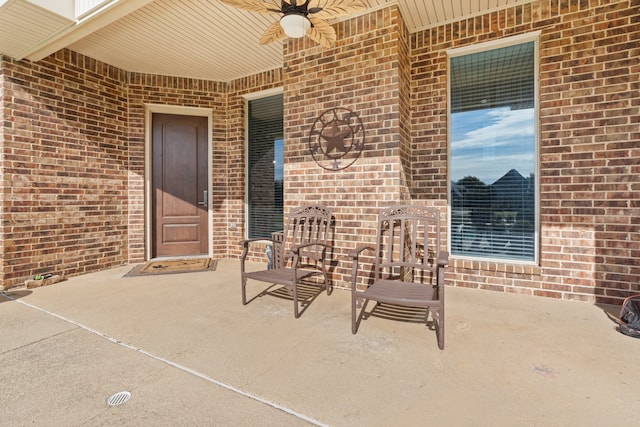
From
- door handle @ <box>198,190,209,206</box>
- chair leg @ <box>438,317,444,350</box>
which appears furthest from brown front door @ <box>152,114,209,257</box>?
chair leg @ <box>438,317,444,350</box>

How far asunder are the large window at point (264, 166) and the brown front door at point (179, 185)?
2.65ft

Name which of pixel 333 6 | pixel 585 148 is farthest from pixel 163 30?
pixel 585 148

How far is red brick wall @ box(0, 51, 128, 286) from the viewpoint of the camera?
3686 millimetres

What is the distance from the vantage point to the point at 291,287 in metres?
2.76

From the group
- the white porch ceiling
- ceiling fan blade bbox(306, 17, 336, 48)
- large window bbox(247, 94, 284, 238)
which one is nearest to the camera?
ceiling fan blade bbox(306, 17, 336, 48)

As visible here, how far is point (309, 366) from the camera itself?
6.39 ft

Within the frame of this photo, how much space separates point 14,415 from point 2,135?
359 centimetres

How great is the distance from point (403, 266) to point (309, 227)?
4.11 feet

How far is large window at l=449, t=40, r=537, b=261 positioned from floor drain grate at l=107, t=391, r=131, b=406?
3.46m

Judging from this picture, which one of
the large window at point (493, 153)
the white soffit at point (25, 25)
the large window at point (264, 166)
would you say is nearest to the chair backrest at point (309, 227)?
the large window at point (264, 166)

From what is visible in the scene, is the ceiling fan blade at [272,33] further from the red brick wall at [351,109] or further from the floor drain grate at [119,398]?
the floor drain grate at [119,398]

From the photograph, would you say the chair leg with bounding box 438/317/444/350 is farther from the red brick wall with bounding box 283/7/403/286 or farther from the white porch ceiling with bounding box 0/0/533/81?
the white porch ceiling with bounding box 0/0/533/81

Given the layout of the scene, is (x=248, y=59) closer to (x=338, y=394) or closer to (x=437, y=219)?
(x=437, y=219)

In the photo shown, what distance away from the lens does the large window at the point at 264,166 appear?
5.18 meters
